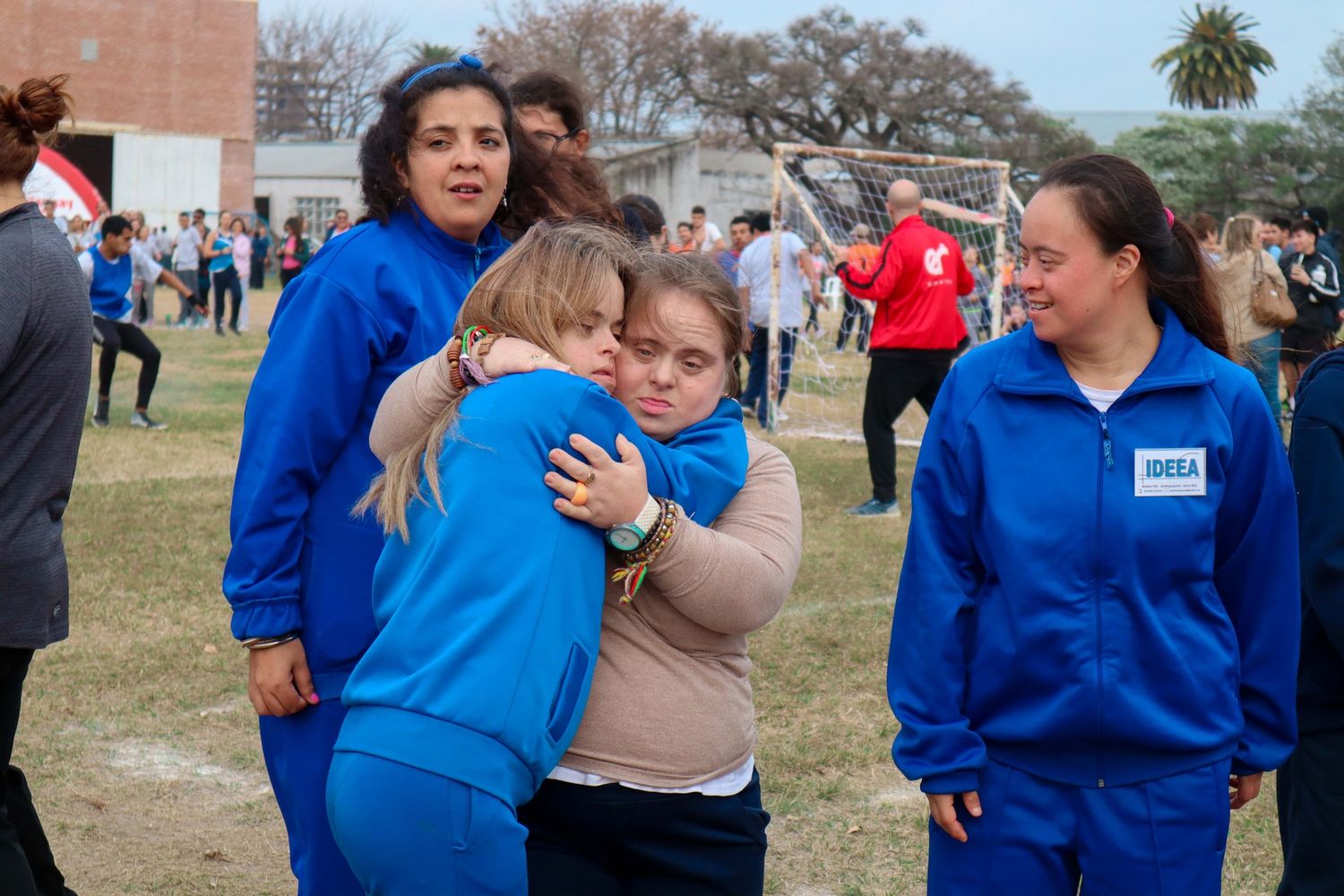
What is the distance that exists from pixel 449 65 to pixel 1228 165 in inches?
1477

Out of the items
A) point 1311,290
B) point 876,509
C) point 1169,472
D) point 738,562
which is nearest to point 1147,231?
point 1169,472

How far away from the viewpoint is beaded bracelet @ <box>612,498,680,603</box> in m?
1.90

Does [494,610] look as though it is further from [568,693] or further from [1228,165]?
[1228,165]

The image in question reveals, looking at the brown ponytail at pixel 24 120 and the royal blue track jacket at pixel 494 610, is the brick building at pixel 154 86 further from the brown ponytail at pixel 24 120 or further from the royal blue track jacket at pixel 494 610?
the royal blue track jacket at pixel 494 610

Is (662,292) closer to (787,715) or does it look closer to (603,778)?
(603,778)

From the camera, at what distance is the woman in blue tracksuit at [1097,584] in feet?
7.22

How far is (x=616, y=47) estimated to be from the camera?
48156 millimetres

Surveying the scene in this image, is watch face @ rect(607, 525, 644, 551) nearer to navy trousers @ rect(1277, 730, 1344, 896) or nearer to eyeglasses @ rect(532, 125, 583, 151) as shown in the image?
navy trousers @ rect(1277, 730, 1344, 896)

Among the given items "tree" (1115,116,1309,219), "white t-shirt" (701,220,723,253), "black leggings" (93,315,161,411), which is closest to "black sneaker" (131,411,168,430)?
A: "black leggings" (93,315,161,411)

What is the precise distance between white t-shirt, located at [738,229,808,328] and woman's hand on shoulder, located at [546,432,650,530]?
36.9 feet

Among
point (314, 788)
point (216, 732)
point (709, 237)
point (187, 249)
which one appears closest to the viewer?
point (314, 788)

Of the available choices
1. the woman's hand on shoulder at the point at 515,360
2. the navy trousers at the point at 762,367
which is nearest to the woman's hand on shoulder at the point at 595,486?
the woman's hand on shoulder at the point at 515,360

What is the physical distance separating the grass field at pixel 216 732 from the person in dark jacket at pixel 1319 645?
133cm

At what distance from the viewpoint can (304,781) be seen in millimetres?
2439
